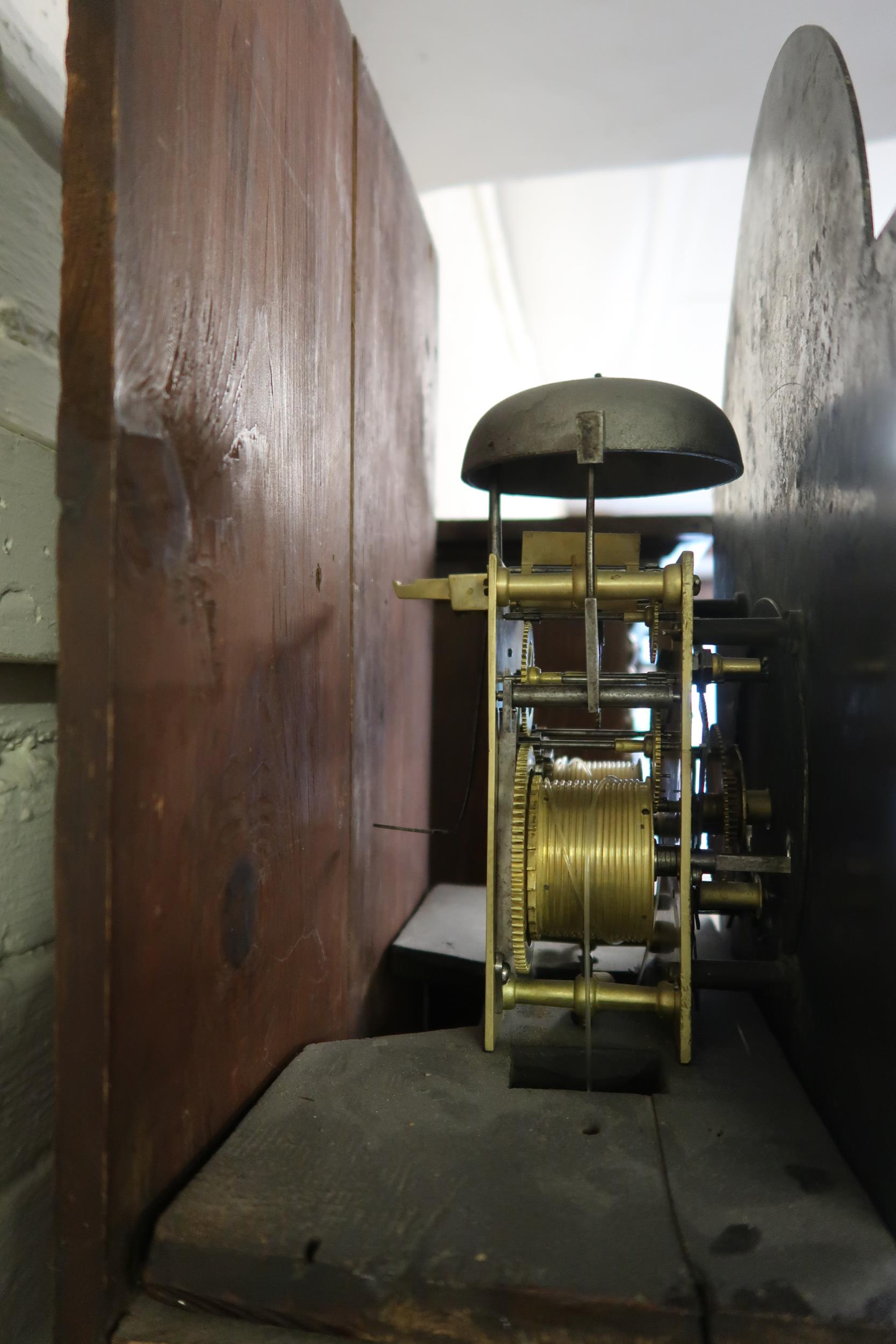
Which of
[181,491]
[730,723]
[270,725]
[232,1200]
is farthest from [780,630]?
[232,1200]

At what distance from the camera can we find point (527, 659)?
1647 mm

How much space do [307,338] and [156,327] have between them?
494 mm

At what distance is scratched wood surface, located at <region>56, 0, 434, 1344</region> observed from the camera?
94 centimetres

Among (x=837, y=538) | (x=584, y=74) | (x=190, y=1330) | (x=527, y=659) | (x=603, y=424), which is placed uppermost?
(x=584, y=74)

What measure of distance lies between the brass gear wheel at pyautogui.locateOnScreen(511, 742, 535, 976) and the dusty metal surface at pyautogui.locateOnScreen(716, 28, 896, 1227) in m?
0.41

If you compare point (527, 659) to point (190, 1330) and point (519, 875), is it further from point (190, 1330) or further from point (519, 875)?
point (190, 1330)

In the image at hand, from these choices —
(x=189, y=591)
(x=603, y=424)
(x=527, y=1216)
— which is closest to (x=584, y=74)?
(x=603, y=424)

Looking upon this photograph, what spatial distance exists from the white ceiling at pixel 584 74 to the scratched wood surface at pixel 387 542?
0.52 ft

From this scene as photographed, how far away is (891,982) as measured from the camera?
1.09m

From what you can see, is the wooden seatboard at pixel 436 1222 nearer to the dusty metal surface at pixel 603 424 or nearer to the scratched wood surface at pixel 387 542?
the scratched wood surface at pixel 387 542

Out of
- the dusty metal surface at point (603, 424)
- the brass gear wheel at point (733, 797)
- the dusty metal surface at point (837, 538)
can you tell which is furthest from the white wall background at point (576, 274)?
the brass gear wheel at point (733, 797)

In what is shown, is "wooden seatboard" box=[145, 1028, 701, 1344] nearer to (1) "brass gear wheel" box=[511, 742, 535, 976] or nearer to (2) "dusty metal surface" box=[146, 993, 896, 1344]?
(2) "dusty metal surface" box=[146, 993, 896, 1344]

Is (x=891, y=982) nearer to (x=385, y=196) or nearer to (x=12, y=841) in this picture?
(x=12, y=841)

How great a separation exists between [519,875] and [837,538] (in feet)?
2.10
